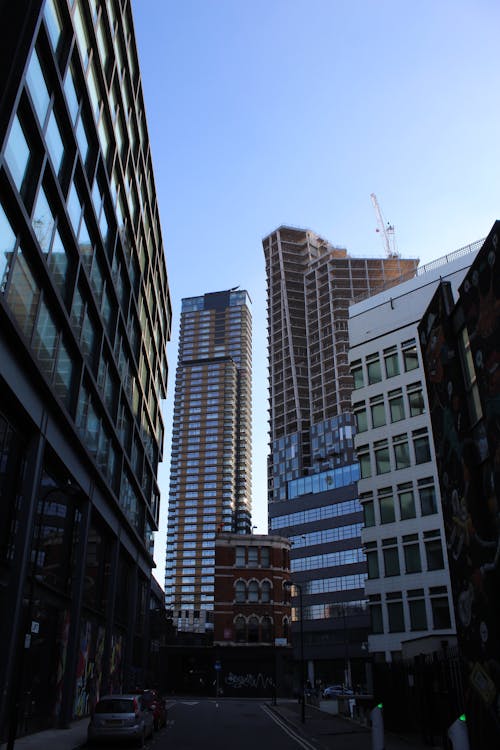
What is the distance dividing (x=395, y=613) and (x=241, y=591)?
120 feet

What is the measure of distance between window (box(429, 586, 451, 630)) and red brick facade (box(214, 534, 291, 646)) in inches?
1504

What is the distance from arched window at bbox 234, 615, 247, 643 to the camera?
7325 centimetres

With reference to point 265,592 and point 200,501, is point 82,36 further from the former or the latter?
point 200,501

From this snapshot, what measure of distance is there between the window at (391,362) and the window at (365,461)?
6.07 metres

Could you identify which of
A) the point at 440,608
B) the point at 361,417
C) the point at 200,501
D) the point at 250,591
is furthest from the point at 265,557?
the point at 200,501

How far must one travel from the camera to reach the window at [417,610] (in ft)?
132

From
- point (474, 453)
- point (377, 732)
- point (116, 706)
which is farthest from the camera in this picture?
point (116, 706)

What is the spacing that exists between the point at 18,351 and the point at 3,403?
1787 mm

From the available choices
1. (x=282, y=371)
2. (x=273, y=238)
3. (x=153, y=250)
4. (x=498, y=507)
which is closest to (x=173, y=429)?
(x=282, y=371)

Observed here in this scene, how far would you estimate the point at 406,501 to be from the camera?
43625mm

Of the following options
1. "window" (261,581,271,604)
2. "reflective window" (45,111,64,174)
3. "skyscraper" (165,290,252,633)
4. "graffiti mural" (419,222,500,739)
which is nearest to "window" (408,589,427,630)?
"graffiti mural" (419,222,500,739)

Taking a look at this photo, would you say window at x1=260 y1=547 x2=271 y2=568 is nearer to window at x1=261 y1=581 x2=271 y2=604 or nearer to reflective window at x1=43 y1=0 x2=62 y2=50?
window at x1=261 y1=581 x2=271 y2=604

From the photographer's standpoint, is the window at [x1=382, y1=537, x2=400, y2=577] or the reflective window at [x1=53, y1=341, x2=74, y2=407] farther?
the window at [x1=382, y1=537, x2=400, y2=577]

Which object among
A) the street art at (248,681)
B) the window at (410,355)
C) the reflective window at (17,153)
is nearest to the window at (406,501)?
the window at (410,355)
